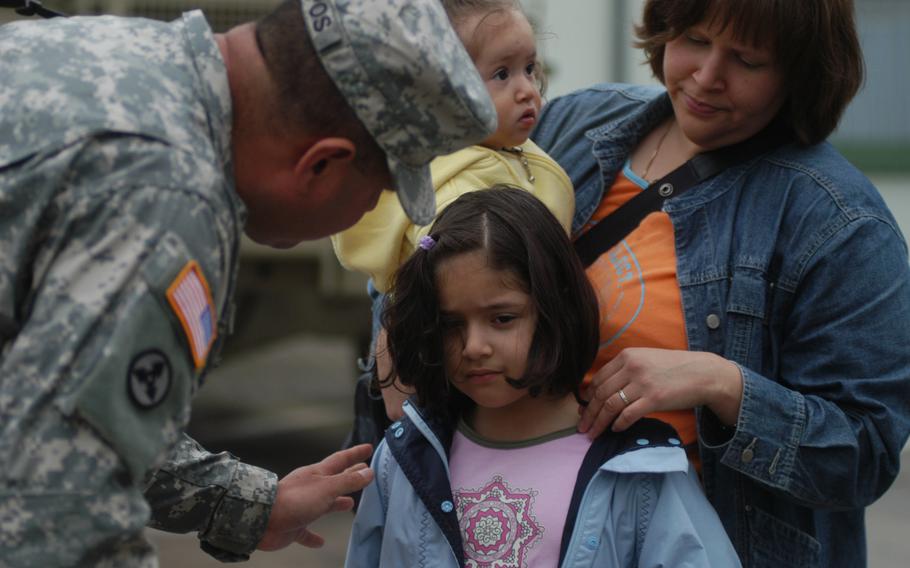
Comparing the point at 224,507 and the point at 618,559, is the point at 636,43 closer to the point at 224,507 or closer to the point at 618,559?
the point at 618,559

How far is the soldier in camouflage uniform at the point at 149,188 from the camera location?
158 centimetres

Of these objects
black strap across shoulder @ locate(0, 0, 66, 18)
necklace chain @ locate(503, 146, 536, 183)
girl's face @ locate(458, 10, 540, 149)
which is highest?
black strap across shoulder @ locate(0, 0, 66, 18)

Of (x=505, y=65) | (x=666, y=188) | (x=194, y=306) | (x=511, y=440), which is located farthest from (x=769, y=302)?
(x=194, y=306)

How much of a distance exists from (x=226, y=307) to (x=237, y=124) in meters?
0.26

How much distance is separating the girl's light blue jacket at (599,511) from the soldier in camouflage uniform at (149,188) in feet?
2.50

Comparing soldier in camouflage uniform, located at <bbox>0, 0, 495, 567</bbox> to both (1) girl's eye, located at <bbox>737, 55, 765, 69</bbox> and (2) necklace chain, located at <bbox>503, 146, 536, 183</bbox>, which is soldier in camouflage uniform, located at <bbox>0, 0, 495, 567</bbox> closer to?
(1) girl's eye, located at <bbox>737, 55, 765, 69</bbox>

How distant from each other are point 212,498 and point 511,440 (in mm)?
596

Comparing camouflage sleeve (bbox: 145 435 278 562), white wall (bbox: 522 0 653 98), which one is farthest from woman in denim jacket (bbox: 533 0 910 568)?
white wall (bbox: 522 0 653 98)

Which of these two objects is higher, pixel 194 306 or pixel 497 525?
pixel 194 306

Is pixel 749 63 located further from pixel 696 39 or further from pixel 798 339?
pixel 798 339

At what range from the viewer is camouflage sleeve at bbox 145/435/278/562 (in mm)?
2373

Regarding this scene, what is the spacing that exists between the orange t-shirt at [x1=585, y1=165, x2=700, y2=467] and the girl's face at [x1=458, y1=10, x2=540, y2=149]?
348mm

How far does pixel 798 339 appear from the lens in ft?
8.29

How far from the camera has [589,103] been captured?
10.2ft
